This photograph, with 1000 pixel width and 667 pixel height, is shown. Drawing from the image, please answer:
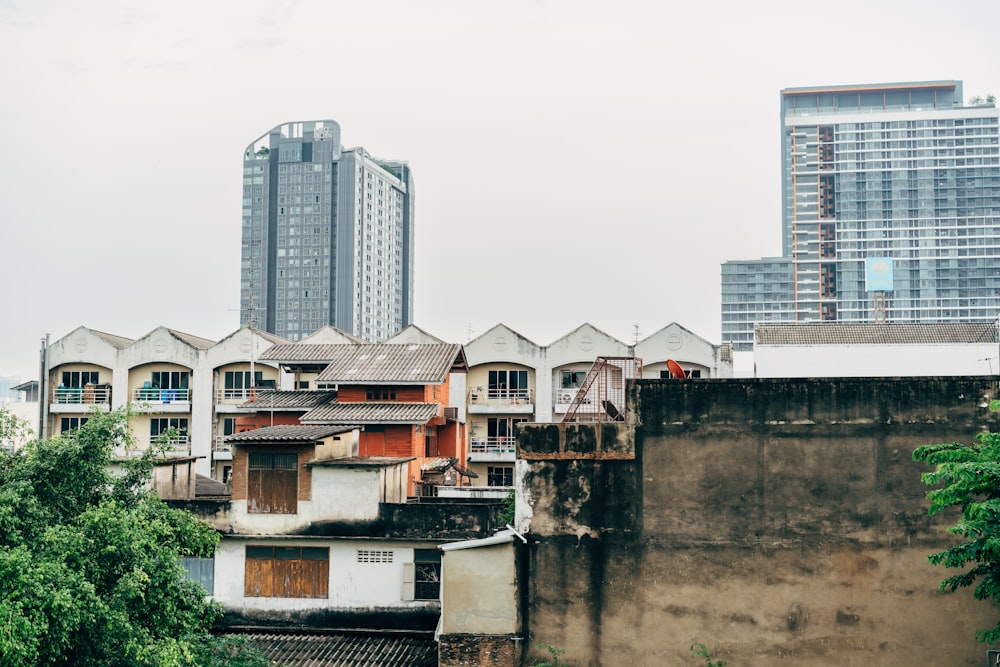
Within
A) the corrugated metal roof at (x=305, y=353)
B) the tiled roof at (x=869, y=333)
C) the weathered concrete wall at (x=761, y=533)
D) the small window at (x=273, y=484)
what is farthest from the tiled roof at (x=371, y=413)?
the weathered concrete wall at (x=761, y=533)

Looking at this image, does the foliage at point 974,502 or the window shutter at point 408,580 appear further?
the window shutter at point 408,580

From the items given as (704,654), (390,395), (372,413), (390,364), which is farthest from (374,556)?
(390,364)

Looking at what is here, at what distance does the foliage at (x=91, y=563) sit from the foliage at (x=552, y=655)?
19.0 ft

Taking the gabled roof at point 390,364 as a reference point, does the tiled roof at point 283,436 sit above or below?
below

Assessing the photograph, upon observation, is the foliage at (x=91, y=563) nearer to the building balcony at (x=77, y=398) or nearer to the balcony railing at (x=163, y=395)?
the balcony railing at (x=163, y=395)

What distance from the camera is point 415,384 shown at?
110ft

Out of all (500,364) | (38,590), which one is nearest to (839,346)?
(38,590)

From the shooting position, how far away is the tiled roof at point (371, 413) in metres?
31.1

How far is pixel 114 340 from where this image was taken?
4944 cm

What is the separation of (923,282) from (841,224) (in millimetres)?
11374

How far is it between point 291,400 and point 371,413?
404 cm

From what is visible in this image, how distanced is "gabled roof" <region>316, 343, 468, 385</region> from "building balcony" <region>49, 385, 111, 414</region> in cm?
1782

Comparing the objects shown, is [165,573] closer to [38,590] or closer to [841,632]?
[38,590]

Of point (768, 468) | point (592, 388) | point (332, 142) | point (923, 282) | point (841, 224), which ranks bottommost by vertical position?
point (768, 468)
